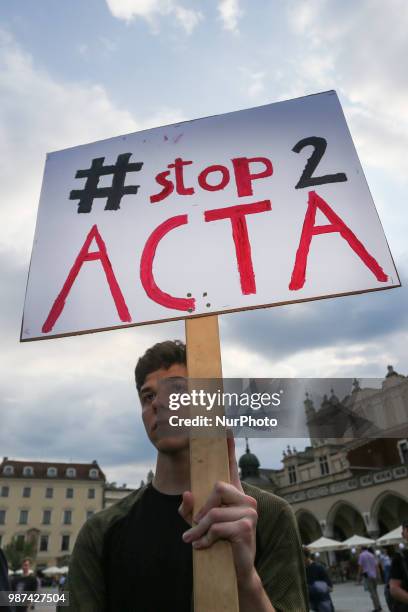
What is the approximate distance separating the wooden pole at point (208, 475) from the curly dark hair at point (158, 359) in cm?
48

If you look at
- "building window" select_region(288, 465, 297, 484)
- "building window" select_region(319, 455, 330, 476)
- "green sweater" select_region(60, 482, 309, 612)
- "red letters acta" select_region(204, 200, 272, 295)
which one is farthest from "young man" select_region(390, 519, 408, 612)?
"building window" select_region(288, 465, 297, 484)

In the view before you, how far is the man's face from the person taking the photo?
160 centimetres

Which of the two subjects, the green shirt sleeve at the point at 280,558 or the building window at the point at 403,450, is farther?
the building window at the point at 403,450

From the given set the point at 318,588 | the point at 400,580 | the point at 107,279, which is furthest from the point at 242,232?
the point at 318,588

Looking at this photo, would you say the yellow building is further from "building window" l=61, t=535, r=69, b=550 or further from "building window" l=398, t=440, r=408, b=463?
"building window" l=398, t=440, r=408, b=463

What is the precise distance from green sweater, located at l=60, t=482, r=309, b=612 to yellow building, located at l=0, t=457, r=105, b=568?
5130cm

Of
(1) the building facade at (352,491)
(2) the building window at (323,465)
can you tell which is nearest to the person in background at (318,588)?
(1) the building facade at (352,491)

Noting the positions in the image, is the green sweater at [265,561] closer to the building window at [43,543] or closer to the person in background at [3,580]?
the person in background at [3,580]

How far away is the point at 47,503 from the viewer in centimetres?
4938

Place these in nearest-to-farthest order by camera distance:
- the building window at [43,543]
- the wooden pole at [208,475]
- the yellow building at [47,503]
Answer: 1. the wooden pole at [208,475]
2. the building window at [43,543]
3. the yellow building at [47,503]

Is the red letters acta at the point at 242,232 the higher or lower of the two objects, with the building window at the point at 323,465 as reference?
lower

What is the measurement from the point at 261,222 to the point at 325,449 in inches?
1555

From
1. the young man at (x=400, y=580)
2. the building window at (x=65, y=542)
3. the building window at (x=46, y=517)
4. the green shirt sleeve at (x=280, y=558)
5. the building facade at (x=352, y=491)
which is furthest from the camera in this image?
the building window at (x=46, y=517)

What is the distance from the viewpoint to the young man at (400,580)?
376 centimetres
